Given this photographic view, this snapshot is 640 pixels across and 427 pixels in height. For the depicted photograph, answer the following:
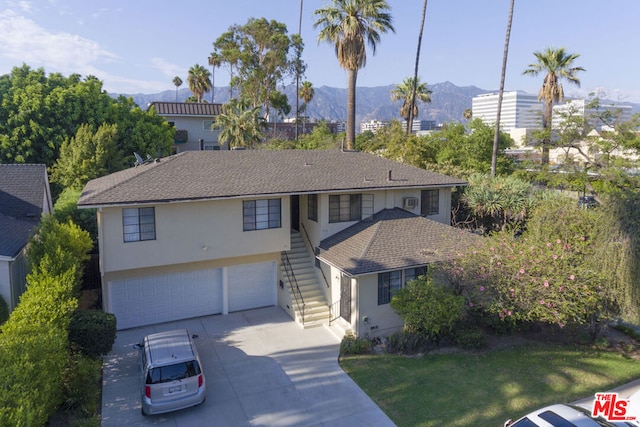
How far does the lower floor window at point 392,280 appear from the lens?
16.2 m

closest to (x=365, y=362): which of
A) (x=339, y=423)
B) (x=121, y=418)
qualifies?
(x=339, y=423)

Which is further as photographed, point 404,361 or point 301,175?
point 301,175

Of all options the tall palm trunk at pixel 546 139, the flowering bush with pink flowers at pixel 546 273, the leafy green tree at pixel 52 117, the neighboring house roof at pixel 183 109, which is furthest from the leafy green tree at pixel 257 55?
the flowering bush with pink flowers at pixel 546 273

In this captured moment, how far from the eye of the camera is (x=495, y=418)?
11305 mm

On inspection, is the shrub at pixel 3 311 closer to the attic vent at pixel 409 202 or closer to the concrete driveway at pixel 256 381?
the concrete driveway at pixel 256 381

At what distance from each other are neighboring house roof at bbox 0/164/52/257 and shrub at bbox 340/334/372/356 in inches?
452

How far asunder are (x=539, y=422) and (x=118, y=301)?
46.5 feet

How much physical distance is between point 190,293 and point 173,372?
679 cm

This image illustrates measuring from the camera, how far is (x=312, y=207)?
64.0 feet

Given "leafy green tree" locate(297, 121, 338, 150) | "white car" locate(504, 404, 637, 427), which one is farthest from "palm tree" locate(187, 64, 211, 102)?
"white car" locate(504, 404, 637, 427)

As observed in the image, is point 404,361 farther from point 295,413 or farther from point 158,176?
point 158,176

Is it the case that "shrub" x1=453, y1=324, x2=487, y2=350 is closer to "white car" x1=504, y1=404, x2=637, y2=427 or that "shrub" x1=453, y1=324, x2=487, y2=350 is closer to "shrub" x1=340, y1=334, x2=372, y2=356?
"shrub" x1=340, y1=334, x2=372, y2=356

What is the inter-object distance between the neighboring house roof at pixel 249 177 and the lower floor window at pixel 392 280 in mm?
4085

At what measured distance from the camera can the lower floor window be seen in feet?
53.1
